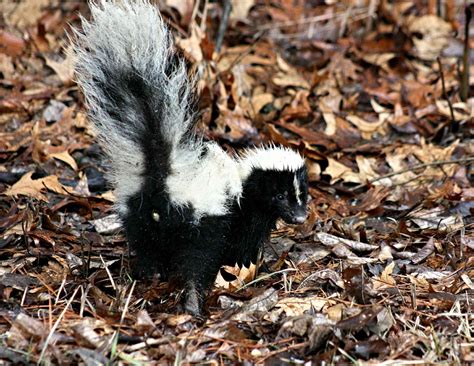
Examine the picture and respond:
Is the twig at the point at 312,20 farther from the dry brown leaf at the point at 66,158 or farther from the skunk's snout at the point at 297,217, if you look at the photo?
the skunk's snout at the point at 297,217

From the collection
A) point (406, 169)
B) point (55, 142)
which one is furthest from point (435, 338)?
point (55, 142)

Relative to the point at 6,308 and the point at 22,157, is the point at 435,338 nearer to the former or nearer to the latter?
the point at 6,308

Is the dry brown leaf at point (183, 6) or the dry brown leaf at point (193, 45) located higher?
the dry brown leaf at point (183, 6)

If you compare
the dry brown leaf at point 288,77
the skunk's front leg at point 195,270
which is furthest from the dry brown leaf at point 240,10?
the skunk's front leg at point 195,270

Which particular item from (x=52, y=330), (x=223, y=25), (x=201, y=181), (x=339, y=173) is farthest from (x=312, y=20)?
(x=52, y=330)

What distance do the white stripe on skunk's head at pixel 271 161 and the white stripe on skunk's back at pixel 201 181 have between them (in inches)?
10.5

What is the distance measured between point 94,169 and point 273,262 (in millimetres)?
2062

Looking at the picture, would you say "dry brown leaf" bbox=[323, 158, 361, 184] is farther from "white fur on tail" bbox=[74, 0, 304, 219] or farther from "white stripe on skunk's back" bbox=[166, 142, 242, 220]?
"white fur on tail" bbox=[74, 0, 304, 219]

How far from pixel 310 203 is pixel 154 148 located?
2403 millimetres

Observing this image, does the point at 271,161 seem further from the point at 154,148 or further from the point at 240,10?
the point at 240,10

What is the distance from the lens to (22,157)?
6.61m

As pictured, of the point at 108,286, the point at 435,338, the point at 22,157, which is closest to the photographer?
the point at 435,338

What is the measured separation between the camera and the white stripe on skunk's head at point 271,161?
5.15 m

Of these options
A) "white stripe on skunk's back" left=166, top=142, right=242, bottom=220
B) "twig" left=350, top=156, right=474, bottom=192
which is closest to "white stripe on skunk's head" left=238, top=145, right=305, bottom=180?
"white stripe on skunk's back" left=166, top=142, right=242, bottom=220
